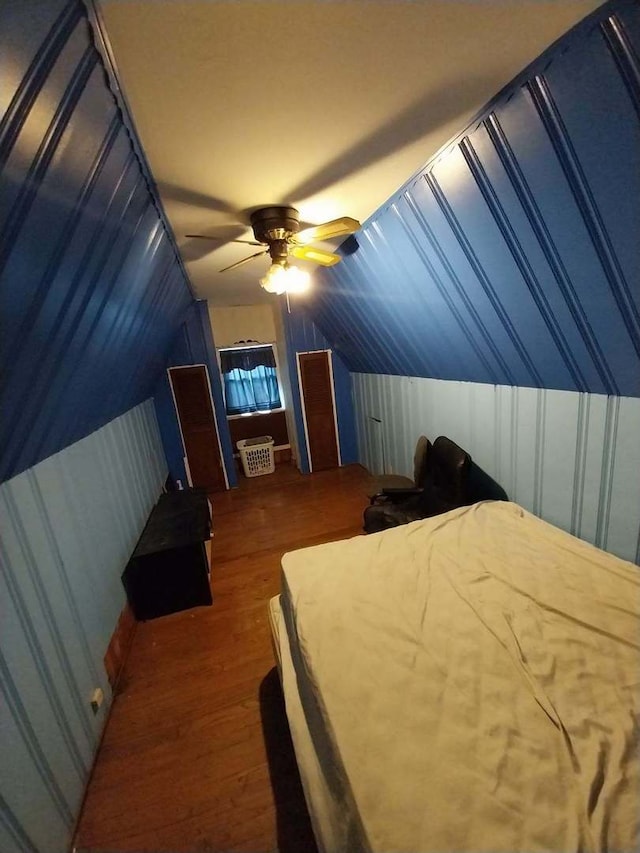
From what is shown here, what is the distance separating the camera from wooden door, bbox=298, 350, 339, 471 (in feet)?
14.3

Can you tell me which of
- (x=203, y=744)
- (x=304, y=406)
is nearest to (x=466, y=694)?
(x=203, y=744)

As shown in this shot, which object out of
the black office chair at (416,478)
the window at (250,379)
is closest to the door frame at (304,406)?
the window at (250,379)

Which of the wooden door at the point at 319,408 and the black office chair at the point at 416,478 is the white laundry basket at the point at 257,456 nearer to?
the wooden door at the point at 319,408

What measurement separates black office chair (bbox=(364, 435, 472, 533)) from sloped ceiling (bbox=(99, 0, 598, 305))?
Result: 5.54ft

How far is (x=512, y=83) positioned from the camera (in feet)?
3.15

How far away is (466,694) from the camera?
40.1 inches

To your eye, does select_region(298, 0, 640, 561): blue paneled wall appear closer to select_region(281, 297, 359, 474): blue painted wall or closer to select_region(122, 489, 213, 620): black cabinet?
select_region(281, 297, 359, 474): blue painted wall

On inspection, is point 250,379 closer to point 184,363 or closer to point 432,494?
point 184,363

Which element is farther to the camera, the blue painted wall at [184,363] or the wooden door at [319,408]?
the wooden door at [319,408]

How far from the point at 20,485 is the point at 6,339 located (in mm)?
701

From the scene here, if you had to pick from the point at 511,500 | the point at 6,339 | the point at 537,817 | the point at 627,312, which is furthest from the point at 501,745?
the point at 6,339

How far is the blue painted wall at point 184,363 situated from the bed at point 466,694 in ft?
9.80

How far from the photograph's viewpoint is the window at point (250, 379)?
16.1ft

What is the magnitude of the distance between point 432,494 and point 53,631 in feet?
7.48
